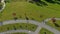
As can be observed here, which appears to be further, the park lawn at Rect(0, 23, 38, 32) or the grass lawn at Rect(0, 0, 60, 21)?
the grass lawn at Rect(0, 0, 60, 21)

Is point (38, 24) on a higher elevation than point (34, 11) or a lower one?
lower

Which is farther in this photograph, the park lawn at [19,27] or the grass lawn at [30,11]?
the grass lawn at [30,11]

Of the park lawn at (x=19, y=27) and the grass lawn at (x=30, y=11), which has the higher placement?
the grass lawn at (x=30, y=11)

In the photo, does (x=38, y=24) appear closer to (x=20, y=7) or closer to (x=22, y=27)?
(x=22, y=27)

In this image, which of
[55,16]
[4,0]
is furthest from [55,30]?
[4,0]

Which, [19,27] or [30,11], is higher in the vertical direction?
[30,11]

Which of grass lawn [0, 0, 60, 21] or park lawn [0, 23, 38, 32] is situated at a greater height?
grass lawn [0, 0, 60, 21]

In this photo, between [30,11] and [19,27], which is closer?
[19,27]

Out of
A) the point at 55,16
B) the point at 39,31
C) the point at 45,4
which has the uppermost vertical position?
the point at 45,4
